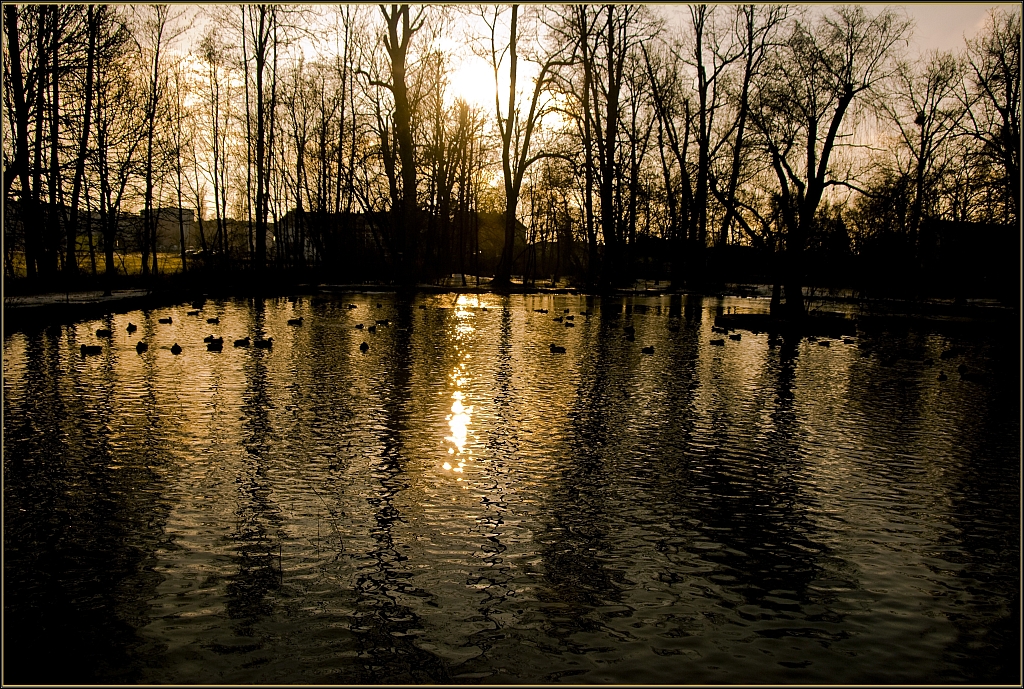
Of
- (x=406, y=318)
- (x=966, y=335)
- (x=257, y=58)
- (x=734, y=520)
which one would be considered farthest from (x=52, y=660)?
(x=257, y=58)

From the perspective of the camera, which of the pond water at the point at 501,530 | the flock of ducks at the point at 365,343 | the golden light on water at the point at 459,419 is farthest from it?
the flock of ducks at the point at 365,343

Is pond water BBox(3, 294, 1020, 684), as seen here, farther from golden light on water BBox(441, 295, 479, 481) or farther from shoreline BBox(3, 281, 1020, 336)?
shoreline BBox(3, 281, 1020, 336)

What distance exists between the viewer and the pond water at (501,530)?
2.97 meters

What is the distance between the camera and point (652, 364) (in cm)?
1127

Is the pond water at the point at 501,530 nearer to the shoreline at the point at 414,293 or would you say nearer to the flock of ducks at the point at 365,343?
the flock of ducks at the point at 365,343

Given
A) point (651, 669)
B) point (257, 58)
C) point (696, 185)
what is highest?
point (257, 58)

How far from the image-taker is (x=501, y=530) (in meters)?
4.30

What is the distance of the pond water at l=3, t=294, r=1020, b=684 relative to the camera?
2.97 metres

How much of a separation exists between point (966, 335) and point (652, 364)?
10.1 m

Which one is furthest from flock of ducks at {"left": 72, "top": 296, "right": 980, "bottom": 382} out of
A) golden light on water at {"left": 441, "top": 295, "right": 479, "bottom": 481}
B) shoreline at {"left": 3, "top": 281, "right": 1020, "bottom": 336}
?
shoreline at {"left": 3, "top": 281, "right": 1020, "bottom": 336}

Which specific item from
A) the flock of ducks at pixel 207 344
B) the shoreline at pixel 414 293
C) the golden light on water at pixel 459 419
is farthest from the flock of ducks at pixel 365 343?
the shoreline at pixel 414 293

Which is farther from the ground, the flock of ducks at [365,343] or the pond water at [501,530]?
the flock of ducks at [365,343]

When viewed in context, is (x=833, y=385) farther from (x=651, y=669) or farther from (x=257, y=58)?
(x=257, y=58)

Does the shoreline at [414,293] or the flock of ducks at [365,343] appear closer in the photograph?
the flock of ducks at [365,343]
